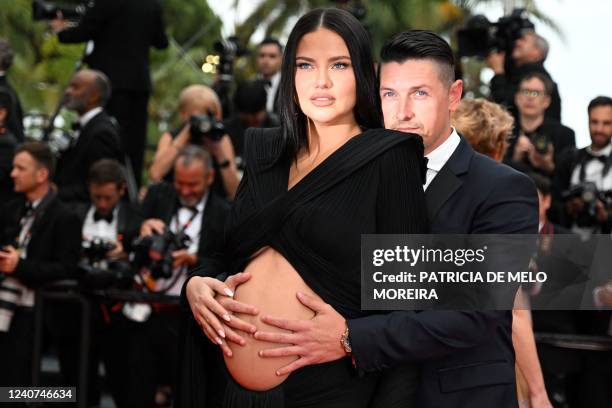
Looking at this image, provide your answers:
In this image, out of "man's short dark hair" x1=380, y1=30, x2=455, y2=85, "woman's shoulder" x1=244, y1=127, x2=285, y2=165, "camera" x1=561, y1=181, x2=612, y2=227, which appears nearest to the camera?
"woman's shoulder" x1=244, y1=127, x2=285, y2=165

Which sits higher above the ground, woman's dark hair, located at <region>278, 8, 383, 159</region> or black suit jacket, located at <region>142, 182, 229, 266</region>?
black suit jacket, located at <region>142, 182, 229, 266</region>

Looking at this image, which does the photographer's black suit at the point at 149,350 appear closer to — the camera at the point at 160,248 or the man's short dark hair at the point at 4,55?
the camera at the point at 160,248

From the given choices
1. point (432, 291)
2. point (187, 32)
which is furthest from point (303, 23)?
point (187, 32)

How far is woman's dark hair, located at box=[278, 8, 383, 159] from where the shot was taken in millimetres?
2504

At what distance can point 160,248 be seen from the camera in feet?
19.3

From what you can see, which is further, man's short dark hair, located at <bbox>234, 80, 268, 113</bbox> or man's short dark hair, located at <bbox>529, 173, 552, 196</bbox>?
man's short dark hair, located at <bbox>234, 80, 268, 113</bbox>

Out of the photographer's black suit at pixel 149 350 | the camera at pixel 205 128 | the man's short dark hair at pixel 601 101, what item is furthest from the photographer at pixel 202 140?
the man's short dark hair at pixel 601 101

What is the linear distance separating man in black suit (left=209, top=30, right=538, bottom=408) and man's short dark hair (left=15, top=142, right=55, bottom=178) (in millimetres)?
3984

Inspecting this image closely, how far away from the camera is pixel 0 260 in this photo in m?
5.98

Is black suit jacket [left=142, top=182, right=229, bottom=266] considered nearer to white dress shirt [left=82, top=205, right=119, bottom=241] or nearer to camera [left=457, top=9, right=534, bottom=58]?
white dress shirt [left=82, top=205, right=119, bottom=241]

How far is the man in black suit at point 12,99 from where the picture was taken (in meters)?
7.47

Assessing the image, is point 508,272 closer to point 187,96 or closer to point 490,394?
point 490,394

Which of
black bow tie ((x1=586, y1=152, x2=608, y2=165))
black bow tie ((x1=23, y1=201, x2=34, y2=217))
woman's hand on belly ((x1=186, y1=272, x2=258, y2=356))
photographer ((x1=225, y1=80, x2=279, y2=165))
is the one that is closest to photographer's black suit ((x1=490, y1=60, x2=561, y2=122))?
black bow tie ((x1=586, y1=152, x2=608, y2=165))

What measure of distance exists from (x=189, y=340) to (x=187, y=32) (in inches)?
1008
